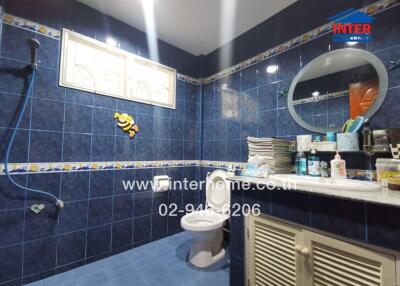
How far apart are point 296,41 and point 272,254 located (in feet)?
5.58

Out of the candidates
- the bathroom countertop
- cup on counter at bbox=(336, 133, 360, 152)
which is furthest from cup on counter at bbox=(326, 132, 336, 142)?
the bathroom countertop

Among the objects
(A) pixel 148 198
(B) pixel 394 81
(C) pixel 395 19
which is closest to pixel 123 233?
(A) pixel 148 198

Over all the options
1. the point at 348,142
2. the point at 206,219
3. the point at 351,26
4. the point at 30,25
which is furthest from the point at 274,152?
the point at 30,25

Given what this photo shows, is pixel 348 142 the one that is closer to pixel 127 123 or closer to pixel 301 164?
pixel 301 164

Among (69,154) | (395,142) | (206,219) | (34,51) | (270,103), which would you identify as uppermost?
(34,51)

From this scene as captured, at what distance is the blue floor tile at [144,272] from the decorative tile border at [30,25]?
197cm

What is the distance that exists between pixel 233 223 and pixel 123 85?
1.69 meters

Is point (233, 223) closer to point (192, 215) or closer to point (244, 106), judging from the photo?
point (192, 215)

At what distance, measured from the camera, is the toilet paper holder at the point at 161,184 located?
6.91 feet

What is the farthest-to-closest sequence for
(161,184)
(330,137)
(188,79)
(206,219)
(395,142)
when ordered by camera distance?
1. (188,79)
2. (161,184)
3. (206,219)
4. (330,137)
5. (395,142)

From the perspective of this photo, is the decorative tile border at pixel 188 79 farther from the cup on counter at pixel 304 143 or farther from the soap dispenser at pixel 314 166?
the soap dispenser at pixel 314 166

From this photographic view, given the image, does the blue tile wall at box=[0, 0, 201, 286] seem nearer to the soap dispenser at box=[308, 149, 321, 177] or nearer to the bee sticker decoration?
the bee sticker decoration

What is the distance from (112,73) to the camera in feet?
6.36

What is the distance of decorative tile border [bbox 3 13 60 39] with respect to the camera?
1.43m
